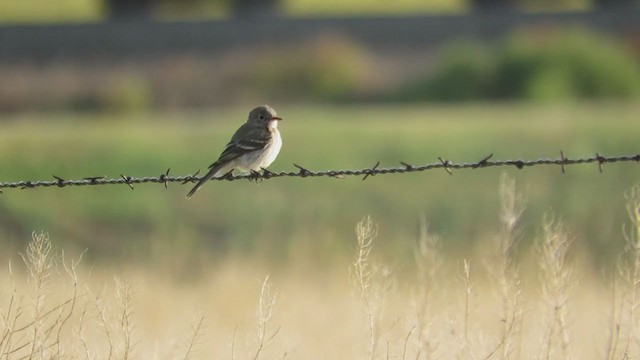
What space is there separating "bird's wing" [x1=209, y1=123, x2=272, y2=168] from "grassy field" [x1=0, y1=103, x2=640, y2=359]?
4.23ft

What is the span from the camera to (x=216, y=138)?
2925 cm

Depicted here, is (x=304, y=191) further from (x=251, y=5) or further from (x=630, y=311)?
(x=251, y=5)

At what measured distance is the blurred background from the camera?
831 inches

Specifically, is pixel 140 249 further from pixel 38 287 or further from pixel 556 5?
pixel 556 5

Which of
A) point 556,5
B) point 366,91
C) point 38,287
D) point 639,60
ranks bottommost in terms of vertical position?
point 38,287

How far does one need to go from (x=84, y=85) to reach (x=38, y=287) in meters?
35.6

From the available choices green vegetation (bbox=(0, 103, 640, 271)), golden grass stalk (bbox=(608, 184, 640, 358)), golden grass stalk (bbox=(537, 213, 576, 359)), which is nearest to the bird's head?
golden grass stalk (bbox=(537, 213, 576, 359))

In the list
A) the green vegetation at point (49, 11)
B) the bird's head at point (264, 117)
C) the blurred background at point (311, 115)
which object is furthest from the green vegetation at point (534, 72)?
the bird's head at point (264, 117)

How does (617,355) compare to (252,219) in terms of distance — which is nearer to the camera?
(617,355)

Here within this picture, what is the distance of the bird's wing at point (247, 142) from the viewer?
1050cm

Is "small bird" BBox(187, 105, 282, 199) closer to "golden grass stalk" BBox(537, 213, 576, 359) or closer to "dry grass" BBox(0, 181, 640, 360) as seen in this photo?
"dry grass" BBox(0, 181, 640, 360)

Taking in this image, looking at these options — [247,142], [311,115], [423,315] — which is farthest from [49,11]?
[423,315]

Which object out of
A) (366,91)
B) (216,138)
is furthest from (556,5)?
(216,138)

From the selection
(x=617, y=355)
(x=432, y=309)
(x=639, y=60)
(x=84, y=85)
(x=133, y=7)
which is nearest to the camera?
(x=617, y=355)
